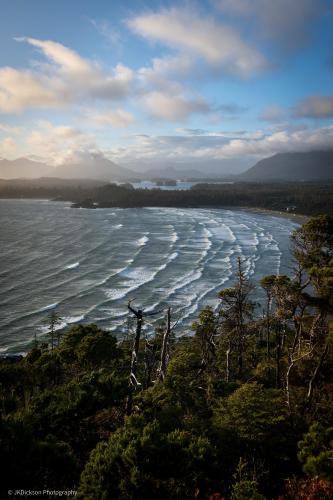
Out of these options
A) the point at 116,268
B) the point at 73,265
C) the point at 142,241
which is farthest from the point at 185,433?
the point at 142,241

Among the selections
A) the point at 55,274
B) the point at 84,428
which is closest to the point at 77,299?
the point at 55,274

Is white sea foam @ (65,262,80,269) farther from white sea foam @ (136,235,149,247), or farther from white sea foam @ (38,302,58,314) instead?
white sea foam @ (136,235,149,247)

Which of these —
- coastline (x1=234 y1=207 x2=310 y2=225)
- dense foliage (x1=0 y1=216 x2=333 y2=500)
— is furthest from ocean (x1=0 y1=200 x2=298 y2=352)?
dense foliage (x1=0 y1=216 x2=333 y2=500)

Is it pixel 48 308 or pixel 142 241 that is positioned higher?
pixel 142 241

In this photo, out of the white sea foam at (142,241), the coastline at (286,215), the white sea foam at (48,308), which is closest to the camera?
the white sea foam at (48,308)

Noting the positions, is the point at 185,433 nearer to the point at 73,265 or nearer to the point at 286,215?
the point at 73,265

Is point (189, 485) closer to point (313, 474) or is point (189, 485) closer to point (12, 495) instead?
point (313, 474)

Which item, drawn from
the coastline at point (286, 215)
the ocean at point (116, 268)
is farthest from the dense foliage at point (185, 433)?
the coastline at point (286, 215)

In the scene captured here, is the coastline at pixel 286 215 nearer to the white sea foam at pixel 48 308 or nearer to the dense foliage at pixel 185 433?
the white sea foam at pixel 48 308
